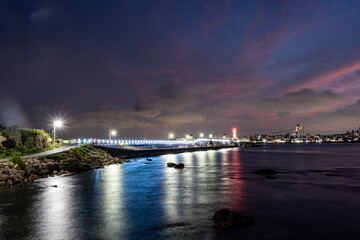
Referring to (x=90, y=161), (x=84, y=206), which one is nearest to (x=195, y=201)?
(x=84, y=206)

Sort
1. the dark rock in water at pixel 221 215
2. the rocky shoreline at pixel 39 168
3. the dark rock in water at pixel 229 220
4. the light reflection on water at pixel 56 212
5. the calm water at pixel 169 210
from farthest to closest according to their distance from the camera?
the rocky shoreline at pixel 39 168 < the dark rock in water at pixel 221 215 < the dark rock in water at pixel 229 220 < the calm water at pixel 169 210 < the light reflection on water at pixel 56 212

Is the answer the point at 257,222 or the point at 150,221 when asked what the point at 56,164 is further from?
the point at 257,222

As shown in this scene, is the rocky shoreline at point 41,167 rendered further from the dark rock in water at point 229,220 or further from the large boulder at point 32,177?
the dark rock in water at point 229,220

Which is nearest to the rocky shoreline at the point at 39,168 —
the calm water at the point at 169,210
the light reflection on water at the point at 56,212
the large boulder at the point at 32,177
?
the large boulder at the point at 32,177

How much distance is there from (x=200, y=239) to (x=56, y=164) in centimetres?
3148

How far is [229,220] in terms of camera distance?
15.8 metres

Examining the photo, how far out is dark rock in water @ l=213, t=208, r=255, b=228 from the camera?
1569 cm

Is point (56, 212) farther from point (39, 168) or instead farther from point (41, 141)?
point (41, 141)

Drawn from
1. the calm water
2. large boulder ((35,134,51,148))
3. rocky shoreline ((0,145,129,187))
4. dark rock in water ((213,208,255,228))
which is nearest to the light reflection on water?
the calm water

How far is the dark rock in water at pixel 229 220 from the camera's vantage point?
15688 millimetres

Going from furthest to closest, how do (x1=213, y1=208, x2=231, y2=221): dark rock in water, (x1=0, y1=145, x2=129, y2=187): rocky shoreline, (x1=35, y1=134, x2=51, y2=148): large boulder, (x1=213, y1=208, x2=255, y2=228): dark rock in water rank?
(x1=35, y1=134, x2=51, y2=148): large boulder, (x1=0, y1=145, x2=129, y2=187): rocky shoreline, (x1=213, y1=208, x2=231, y2=221): dark rock in water, (x1=213, y1=208, x2=255, y2=228): dark rock in water

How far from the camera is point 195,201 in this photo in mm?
23406

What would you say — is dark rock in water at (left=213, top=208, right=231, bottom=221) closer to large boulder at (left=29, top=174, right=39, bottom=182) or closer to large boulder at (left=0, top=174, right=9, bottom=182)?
large boulder at (left=0, top=174, right=9, bottom=182)

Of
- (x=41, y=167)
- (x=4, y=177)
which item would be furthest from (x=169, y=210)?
(x=41, y=167)
